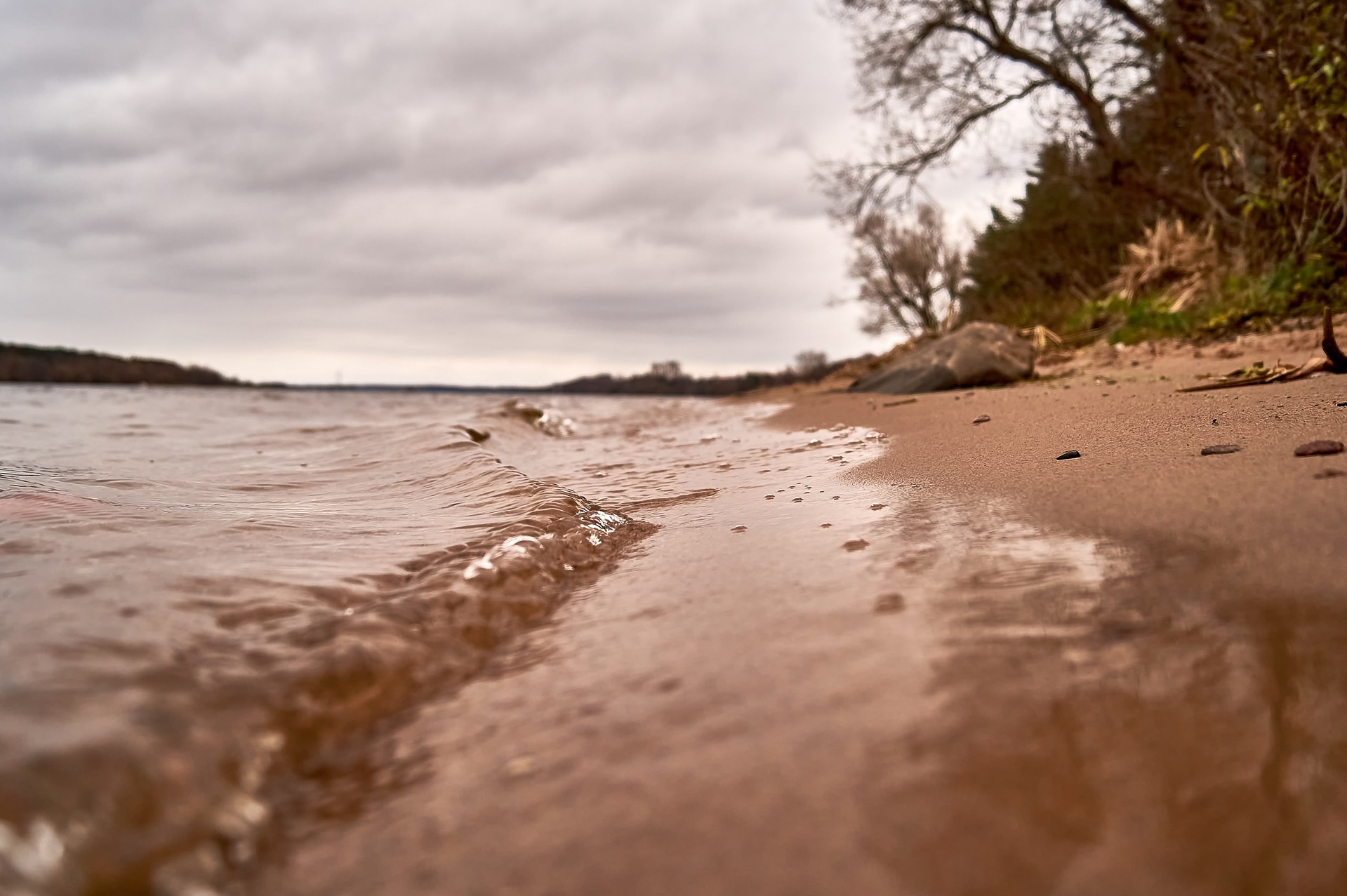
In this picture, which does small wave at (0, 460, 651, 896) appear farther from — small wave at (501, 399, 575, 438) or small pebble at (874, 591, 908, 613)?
small wave at (501, 399, 575, 438)

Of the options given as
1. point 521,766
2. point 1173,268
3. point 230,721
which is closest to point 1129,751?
point 521,766

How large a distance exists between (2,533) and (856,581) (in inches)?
96.9

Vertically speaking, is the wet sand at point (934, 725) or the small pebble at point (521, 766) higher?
the wet sand at point (934, 725)

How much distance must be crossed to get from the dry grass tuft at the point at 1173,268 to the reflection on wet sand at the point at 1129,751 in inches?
312

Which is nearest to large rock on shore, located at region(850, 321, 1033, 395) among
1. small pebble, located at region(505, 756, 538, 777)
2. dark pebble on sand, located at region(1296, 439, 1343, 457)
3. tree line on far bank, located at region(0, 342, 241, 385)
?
dark pebble on sand, located at region(1296, 439, 1343, 457)

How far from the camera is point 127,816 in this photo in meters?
0.90

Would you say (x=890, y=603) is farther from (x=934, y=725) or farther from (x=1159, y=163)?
(x=1159, y=163)

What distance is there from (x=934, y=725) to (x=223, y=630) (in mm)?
1353

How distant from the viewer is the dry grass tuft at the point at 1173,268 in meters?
7.58

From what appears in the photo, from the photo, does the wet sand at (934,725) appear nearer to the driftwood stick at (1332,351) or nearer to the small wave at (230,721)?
the small wave at (230,721)

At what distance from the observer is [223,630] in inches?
56.2

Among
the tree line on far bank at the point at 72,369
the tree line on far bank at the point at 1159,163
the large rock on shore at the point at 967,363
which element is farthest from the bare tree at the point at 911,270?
the tree line on far bank at the point at 72,369

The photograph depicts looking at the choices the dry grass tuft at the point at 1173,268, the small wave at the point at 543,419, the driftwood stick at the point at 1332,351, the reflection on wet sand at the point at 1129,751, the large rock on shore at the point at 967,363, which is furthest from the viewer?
the small wave at the point at 543,419

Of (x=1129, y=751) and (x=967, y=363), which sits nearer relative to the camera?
(x=1129, y=751)
